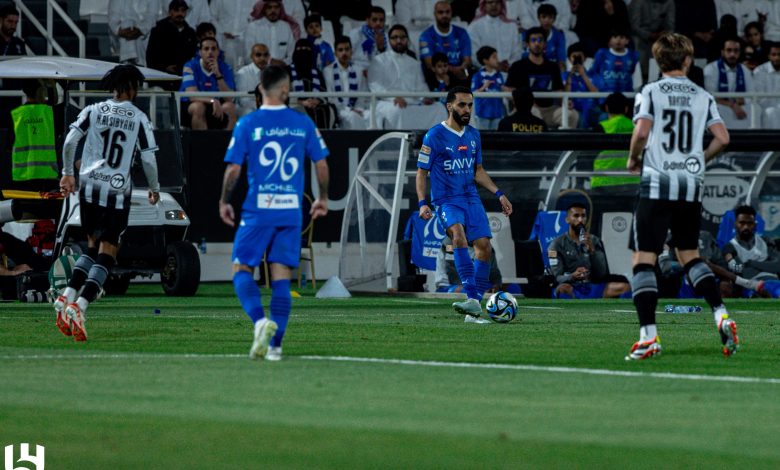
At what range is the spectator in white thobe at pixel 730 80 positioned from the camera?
27.2 metres

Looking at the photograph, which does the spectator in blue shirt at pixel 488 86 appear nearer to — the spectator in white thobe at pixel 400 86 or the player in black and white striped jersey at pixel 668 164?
the spectator in white thobe at pixel 400 86

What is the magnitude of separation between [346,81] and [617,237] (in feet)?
16.7

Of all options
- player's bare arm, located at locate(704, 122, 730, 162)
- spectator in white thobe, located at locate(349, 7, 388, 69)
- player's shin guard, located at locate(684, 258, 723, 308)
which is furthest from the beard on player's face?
spectator in white thobe, located at locate(349, 7, 388, 69)

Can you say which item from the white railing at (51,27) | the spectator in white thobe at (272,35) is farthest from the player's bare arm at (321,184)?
the spectator in white thobe at (272,35)

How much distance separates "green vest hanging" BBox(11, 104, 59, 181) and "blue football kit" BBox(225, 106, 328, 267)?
989 centimetres

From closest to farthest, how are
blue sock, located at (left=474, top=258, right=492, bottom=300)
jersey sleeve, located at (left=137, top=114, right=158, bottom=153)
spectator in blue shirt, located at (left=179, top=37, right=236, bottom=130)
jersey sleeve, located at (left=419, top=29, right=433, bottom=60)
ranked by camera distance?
1. jersey sleeve, located at (left=137, top=114, right=158, bottom=153)
2. blue sock, located at (left=474, top=258, right=492, bottom=300)
3. spectator in blue shirt, located at (left=179, top=37, right=236, bottom=130)
4. jersey sleeve, located at (left=419, top=29, right=433, bottom=60)

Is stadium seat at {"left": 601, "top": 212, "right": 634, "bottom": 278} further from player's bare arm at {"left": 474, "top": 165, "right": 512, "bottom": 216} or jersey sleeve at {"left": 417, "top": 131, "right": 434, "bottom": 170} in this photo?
jersey sleeve at {"left": 417, "top": 131, "right": 434, "bottom": 170}

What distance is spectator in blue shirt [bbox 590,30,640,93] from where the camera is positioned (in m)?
26.8

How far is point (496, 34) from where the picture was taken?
27.4m

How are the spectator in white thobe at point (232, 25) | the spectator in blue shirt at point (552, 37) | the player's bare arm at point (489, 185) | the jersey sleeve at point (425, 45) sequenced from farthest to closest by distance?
the spectator in blue shirt at point (552, 37) < the jersey sleeve at point (425, 45) < the spectator in white thobe at point (232, 25) < the player's bare arm at point (489, 185)

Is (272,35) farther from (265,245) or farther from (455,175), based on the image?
(265,245)

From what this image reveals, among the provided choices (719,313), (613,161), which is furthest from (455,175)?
(613,161)

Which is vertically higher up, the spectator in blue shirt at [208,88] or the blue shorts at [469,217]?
the spectator in blue shirt at [208,88]

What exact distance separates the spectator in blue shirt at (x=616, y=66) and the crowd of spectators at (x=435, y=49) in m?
0.02
